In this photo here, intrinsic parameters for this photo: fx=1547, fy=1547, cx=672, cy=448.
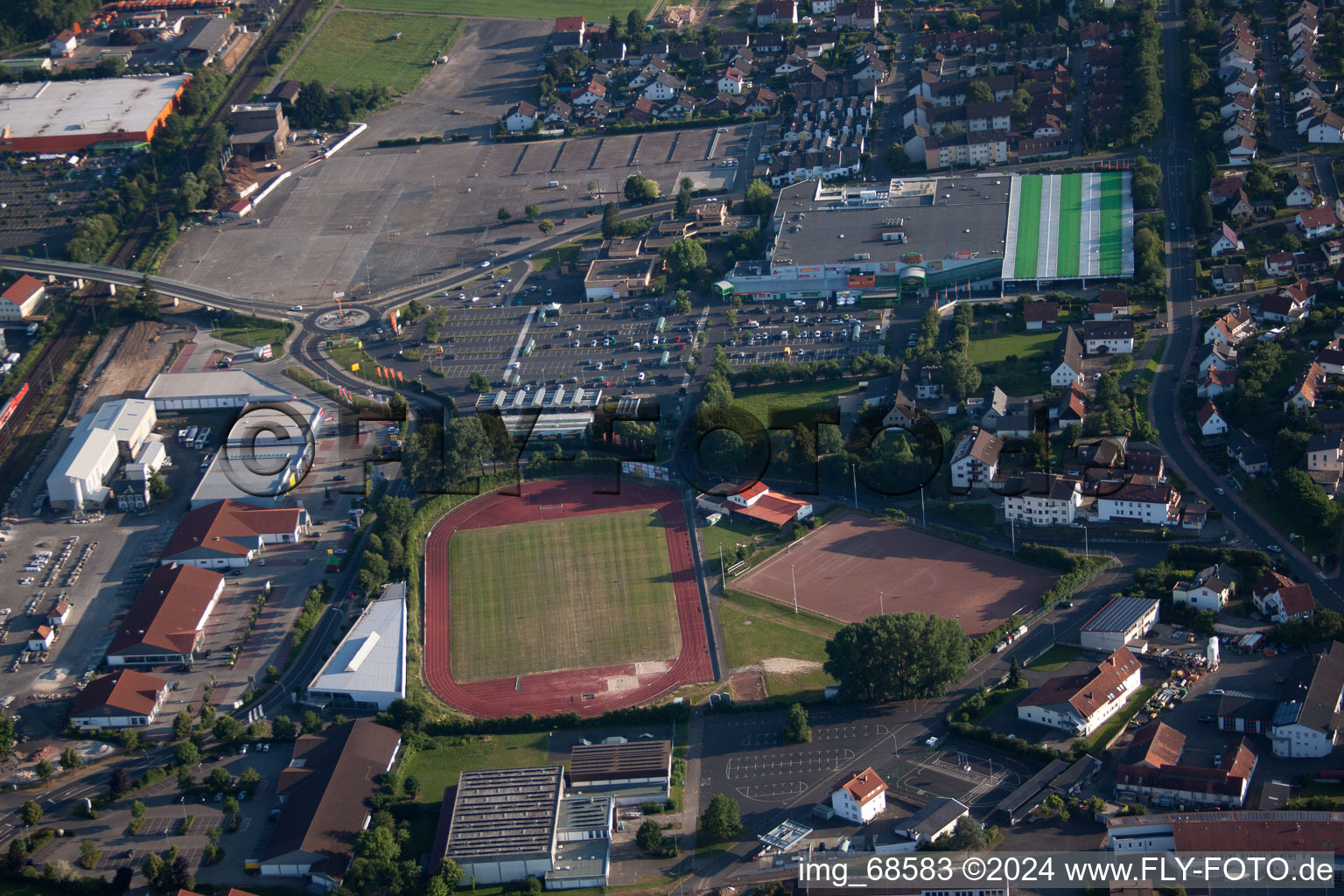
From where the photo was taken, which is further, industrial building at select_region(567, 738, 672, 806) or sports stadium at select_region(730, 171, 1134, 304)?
sports stadium at select_region(730, 171, 1134, 304)

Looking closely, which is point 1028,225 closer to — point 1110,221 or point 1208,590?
point 1110,221

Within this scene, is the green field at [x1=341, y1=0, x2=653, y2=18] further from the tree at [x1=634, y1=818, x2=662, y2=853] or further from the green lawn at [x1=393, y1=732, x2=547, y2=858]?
the tree at [x1=634, y1=818, x2=662, y2=853]

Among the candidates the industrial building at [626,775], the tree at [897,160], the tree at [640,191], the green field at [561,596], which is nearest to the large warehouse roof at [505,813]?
the industrial building at [626,775]

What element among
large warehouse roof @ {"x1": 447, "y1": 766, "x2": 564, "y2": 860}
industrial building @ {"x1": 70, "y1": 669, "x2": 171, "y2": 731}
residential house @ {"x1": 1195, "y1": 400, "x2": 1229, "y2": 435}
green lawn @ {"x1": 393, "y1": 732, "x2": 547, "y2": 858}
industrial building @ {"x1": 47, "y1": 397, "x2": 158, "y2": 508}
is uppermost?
industrial building @ {"x1": 47, "y1": 397, "x2": 158, "y2": 508}

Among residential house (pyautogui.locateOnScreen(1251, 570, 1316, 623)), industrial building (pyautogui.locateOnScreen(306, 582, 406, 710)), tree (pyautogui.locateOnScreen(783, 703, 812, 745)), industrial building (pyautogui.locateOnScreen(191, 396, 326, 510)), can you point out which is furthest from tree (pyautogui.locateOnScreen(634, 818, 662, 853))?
industrial building (pyautogui.locateOnScreen(191, 396, 326, 510))

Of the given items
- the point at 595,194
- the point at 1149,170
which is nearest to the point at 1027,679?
the point at 1149,170

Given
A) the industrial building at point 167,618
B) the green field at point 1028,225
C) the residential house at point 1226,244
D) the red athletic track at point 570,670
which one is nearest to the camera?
the red athletic track at point 570,670

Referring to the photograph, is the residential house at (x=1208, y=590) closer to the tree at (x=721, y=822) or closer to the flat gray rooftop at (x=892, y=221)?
the tree at (x=721, y=822)
